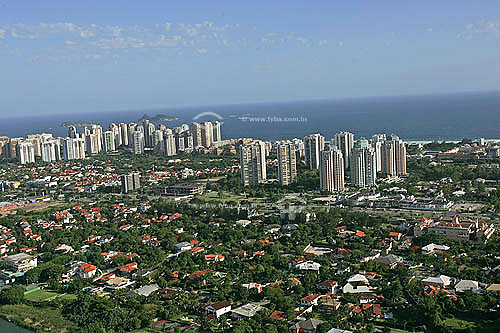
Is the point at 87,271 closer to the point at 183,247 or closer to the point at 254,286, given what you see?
the point at 183,247

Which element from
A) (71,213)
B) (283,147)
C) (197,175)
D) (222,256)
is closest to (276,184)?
(283,147)

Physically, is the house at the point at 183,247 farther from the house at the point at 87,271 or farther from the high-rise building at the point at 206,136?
the high-rise building at the point at 206,136

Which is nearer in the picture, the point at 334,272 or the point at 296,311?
the point at 296,311

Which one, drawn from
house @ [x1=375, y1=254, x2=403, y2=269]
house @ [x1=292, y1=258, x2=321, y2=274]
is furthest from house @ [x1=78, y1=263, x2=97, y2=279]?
house @ [x1=375, y1=254, x2=403, y2=269]

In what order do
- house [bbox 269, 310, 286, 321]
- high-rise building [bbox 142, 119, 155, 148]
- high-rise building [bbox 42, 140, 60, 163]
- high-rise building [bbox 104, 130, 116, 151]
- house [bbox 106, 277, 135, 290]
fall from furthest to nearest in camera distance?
high-rise building [bbox 104, 130, 116, 151] → high-rise building [bbox 142, 119, 155, 148] → high-rise building [bbox 42, 140, 60, 163] → house [bbox 106, 277, 135, 290] → house [bbox 269, 310, 286, 321]

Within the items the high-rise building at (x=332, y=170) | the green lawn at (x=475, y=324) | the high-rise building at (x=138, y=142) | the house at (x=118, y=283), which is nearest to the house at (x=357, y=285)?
the green lawn at (x=475, y=324)

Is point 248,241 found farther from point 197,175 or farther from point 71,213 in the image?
point 197,175

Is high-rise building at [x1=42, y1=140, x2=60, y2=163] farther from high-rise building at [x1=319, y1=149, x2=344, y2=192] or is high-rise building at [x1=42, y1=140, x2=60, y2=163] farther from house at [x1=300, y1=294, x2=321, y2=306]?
house at [x1=300, y1=294, x2=321, y2=306]
